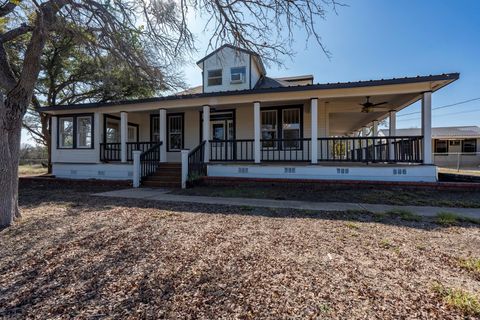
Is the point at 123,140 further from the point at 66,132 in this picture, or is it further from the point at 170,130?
the point at 66,132

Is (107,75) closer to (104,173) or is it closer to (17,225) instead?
(104,173)

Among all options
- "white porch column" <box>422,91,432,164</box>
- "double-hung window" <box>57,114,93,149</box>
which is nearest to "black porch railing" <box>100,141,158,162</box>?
"double-hung window" <box>57,114,93,149</box>

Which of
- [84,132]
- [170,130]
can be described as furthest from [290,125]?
[84,132]

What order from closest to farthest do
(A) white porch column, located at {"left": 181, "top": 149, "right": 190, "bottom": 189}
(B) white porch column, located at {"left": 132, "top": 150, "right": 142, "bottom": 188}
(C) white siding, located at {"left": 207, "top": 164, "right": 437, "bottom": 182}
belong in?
(C) white siding, located at {"left": 207, "top": 164, "right": 437, "bottom": 182}
(A) white porch column, located at {"left": 181, "top": 149, "right": 190, "bottom": 189}
(B) white porch column, located at {"left": 132, "top": 150, "right": 142, "bottom": 188}

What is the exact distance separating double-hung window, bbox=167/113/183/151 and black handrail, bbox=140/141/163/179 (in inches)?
83.5

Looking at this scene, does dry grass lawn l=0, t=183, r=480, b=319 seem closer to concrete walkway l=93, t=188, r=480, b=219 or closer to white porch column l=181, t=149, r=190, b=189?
concrete walkway l=93, t=188, r=480, b=219

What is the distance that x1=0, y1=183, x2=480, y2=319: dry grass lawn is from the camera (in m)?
2.30

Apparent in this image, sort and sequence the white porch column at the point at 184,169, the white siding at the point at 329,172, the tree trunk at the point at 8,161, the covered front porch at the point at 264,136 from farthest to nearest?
the white porch column at the point at 184,169, the covered front porch at the point at 264,136, the white siding at the point at 329,172, the tree trunk at the point at 8,161

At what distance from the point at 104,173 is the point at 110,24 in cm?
741

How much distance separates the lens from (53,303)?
8.00ft

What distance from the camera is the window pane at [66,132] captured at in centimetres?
1312

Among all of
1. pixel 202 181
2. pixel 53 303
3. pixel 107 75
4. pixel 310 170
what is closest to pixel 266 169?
pixel 310 170

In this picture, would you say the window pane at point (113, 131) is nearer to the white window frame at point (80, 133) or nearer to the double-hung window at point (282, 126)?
the white window frame at point (80, 133)

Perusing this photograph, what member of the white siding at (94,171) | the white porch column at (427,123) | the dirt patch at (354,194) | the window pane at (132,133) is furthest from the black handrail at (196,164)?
the white porch column at (427,123)
